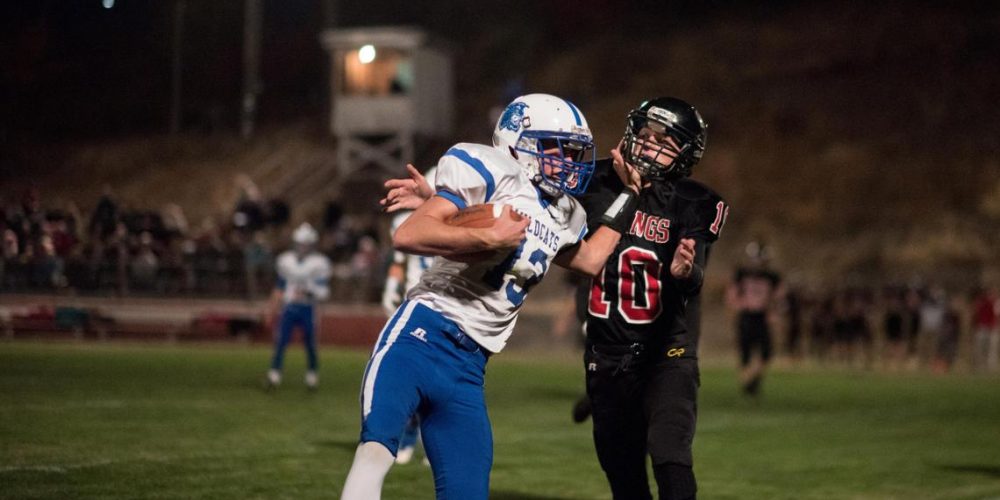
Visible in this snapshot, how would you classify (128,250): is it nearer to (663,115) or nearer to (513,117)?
(663,115)

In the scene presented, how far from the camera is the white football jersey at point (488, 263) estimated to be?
5258mm

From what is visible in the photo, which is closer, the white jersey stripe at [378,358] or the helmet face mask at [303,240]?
the white jersey stripe at [378,358]

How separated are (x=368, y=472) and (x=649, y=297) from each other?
2.13 m

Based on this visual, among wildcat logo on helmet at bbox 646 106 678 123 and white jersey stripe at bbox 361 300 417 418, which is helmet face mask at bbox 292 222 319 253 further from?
white jersey stripe at bbox 361 300 417 418

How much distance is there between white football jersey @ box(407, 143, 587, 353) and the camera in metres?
5.26

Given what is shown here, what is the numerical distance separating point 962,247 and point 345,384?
26.0 meters

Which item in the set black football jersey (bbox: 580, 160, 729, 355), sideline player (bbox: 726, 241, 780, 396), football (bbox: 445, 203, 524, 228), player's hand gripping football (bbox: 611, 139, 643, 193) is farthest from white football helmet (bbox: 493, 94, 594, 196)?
sideline player (bbox: 726, 241, 780, 396)

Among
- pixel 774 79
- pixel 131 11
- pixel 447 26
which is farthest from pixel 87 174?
pixel 447 26

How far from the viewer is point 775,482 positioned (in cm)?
1012

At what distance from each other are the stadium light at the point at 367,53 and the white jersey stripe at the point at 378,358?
39.8 meters

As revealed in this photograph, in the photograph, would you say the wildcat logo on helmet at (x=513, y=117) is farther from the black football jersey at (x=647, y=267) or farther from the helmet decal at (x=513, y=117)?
the black football jersey at (x=647, y=267)

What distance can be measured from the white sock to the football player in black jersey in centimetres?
166

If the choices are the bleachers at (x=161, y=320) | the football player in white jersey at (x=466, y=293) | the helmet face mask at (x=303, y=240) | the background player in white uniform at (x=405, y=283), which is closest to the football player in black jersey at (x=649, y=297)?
the football player in white jersey at (x=466, y=293)

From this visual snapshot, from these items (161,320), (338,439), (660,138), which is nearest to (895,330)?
(161,320)
